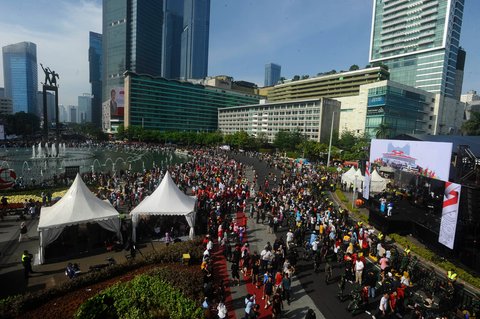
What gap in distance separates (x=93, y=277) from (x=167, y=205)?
575 cm

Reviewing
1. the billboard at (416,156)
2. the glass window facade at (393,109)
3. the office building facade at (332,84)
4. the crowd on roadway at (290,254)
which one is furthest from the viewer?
the office building facade at (332,84)

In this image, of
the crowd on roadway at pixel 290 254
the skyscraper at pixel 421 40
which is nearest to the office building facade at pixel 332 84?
the skyscraper at pixel 421 40

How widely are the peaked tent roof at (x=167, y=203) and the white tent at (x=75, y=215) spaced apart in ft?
4.50

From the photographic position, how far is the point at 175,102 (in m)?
130

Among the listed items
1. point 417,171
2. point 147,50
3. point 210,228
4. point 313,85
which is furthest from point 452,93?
point 147,50

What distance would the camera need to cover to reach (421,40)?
100 metres

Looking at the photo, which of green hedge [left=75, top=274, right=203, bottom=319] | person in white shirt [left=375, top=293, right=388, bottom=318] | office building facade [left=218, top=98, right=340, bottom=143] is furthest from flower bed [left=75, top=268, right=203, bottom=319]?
office building facade [left=218, top=98, right=340, bottom=143]

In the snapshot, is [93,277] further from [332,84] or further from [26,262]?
[332,84]

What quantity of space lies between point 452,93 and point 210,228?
124998 millimetres

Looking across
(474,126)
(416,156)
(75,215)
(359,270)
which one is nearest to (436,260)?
(359,270)

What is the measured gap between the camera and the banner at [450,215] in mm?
13016

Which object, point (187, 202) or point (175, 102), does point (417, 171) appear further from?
point (175, 102)

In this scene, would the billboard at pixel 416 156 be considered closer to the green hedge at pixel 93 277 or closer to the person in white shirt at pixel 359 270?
the person in white shirt at pixel 359 270

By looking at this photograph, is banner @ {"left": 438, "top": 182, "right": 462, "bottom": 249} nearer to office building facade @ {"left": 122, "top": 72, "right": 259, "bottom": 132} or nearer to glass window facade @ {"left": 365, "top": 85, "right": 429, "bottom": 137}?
glass window facade @ {"left": 365, "top": 85, "right": 429, "bottom": 137}
